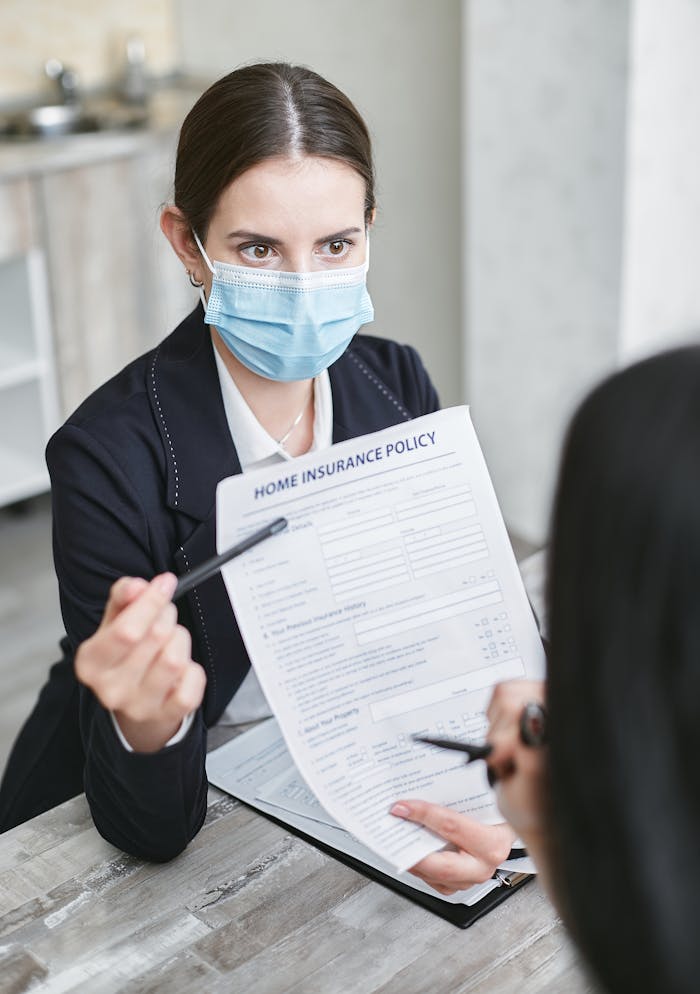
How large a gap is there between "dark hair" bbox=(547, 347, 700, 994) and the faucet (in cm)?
320

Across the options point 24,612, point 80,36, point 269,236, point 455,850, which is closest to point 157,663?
point 455,850

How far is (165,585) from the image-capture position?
92cm

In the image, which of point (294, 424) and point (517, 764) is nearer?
point (517, 764)

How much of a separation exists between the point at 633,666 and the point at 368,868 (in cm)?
57

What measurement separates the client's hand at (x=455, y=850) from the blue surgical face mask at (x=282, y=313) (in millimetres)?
536

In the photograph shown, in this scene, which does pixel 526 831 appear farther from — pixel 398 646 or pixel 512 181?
pixel 512 181

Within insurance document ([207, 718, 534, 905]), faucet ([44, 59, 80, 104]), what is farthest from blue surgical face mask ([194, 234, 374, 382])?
faucet ([44, 59, 80, 104])

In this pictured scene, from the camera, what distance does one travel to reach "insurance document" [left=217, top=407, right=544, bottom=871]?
3.28 feet

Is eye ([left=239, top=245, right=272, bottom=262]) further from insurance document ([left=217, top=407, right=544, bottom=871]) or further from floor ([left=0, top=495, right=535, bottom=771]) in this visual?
floor ([left=0, top=495, right=535, bottom=771])

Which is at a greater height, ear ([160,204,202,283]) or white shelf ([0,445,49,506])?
ear ([160,204,202,283])

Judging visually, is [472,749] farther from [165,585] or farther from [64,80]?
[64,80]

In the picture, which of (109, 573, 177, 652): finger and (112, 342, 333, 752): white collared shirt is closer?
(109, 573, 177, 652): finger

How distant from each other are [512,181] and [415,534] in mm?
1915

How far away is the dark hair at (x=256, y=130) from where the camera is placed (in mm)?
1259
